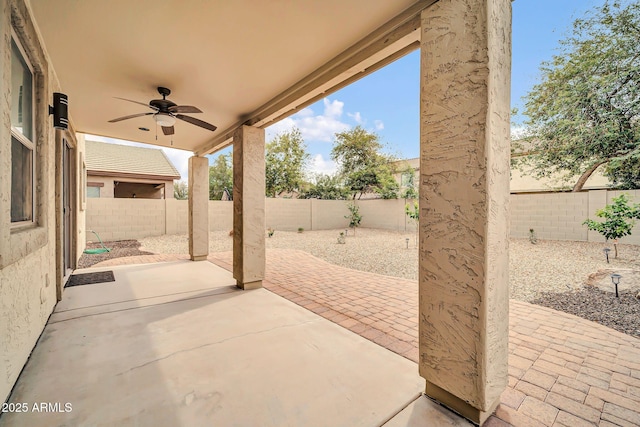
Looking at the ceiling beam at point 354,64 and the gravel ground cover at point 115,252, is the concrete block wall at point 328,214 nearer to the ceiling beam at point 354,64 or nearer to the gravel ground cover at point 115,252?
the gravel ground cover at point 115,252

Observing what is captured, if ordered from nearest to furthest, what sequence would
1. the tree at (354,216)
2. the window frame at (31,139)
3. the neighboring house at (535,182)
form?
1. the window frame at (31,139)
2. the neighboring house at (535,182)
3. the tree at (354,216)

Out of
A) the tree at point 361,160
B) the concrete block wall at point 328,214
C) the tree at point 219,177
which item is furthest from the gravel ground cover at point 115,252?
the tree at point 219,177

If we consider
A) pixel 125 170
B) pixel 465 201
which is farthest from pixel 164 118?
pixel 125 170

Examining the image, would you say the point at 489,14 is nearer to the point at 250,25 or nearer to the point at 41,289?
the point at 250,25

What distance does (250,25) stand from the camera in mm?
2078

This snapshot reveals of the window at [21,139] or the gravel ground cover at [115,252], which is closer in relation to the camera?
the window at [21,139]

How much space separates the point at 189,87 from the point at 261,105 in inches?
34.3

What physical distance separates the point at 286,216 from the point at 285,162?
5956mm

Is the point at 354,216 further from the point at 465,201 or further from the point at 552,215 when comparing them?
the point at 465,201

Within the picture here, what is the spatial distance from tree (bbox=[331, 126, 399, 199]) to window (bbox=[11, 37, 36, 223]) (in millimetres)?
13850

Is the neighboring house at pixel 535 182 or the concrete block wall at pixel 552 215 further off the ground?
the neighboring house at pixel 535 182

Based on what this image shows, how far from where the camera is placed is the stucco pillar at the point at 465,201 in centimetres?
141

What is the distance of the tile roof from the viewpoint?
11538 millimetres

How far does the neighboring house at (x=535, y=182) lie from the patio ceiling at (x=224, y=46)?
4.85 meters
